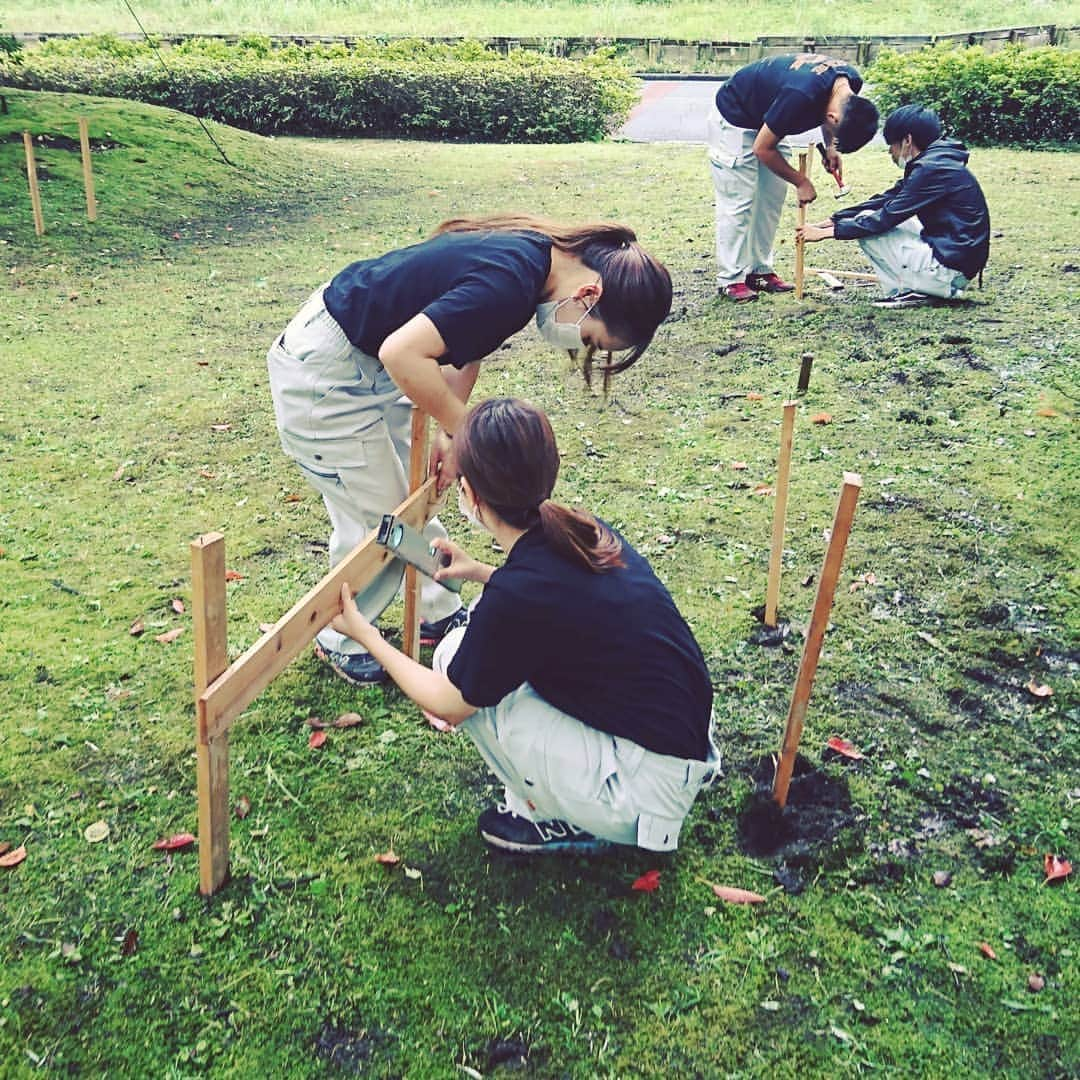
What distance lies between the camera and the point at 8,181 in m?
10.0

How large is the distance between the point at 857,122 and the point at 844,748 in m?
4.36

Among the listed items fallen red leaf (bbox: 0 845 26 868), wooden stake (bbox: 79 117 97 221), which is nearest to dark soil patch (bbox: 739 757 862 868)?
fallen red leaf (bbox: 0 845 26 868)

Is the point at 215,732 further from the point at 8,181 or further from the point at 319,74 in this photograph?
the point at 319,74

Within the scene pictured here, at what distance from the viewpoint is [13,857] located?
2.72 meters

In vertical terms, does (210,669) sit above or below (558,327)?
below

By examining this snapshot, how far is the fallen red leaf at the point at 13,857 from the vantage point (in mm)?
2697

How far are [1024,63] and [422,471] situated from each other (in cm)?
1249

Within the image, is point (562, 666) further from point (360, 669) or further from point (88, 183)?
point (88, 183)

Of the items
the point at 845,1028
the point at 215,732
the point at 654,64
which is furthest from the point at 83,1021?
the point at 654,64

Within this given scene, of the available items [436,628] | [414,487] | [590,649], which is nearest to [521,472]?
[590,649]

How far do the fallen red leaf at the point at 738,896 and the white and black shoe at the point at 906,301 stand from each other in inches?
205

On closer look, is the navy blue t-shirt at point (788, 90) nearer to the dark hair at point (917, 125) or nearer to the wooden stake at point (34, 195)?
the dark hair at point (917, 125)

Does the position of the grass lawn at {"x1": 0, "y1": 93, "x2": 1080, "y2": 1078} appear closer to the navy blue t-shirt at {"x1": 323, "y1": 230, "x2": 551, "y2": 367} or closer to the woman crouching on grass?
the woman crouching on grass

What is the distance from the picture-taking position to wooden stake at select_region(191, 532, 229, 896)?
2.17 meters
